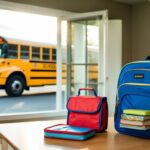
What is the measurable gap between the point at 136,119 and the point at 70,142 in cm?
33

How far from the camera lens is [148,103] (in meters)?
1.28

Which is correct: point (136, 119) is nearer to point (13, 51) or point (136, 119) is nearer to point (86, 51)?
point (86, 51)

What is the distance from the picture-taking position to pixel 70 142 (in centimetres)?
119

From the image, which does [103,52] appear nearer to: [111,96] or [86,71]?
[86,71]

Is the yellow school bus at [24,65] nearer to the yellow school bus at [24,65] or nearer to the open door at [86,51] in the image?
the yellow school bus at [24,65]

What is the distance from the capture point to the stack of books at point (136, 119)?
1.24 m

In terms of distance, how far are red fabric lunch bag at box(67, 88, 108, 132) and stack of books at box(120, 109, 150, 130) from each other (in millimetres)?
116

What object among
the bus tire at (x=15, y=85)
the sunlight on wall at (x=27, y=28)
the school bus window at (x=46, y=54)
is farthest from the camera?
the school bus window at (x=46, y=54)

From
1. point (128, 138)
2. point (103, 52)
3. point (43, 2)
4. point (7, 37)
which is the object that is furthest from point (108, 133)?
point (7, 37)

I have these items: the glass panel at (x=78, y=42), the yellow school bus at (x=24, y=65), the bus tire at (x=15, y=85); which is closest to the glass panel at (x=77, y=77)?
the glass panel at (x=78, y=42)

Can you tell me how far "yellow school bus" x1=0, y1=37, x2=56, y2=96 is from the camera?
524 cm

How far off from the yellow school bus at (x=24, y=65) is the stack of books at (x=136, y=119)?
4.08m

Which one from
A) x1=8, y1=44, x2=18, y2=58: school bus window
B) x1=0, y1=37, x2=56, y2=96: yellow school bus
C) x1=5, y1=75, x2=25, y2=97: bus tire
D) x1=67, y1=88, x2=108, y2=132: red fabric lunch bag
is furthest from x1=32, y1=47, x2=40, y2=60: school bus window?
x1=67, y1=88, x2=108, y2=132: red fabric lunch bag

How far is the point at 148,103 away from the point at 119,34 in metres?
2.90
